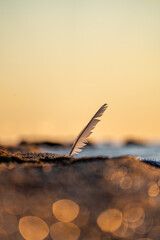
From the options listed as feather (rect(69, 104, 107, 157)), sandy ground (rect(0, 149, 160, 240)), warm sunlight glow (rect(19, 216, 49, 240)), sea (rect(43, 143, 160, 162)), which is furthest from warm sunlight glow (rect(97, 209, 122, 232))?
feather (rect(69, 104, 107, 157))

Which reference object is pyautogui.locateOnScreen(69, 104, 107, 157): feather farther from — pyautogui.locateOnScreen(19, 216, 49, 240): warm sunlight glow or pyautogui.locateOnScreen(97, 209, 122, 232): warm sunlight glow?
pyautogui.locateOnScreen(19, 216, 49, 240): warm sunlight glow

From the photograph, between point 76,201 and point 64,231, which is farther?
point 76,201

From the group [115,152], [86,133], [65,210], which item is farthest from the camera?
[115,152]

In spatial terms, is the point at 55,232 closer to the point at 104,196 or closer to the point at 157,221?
the point at 104,196

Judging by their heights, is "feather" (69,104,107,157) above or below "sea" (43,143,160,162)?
above

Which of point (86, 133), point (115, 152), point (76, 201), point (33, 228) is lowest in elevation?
point (115, 152)

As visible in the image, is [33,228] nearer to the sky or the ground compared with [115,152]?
nearer to the sky

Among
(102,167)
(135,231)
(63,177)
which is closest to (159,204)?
(135,231)

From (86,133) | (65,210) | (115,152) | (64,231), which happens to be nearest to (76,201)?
(65,210)

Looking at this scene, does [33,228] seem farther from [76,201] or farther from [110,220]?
[110,220]
